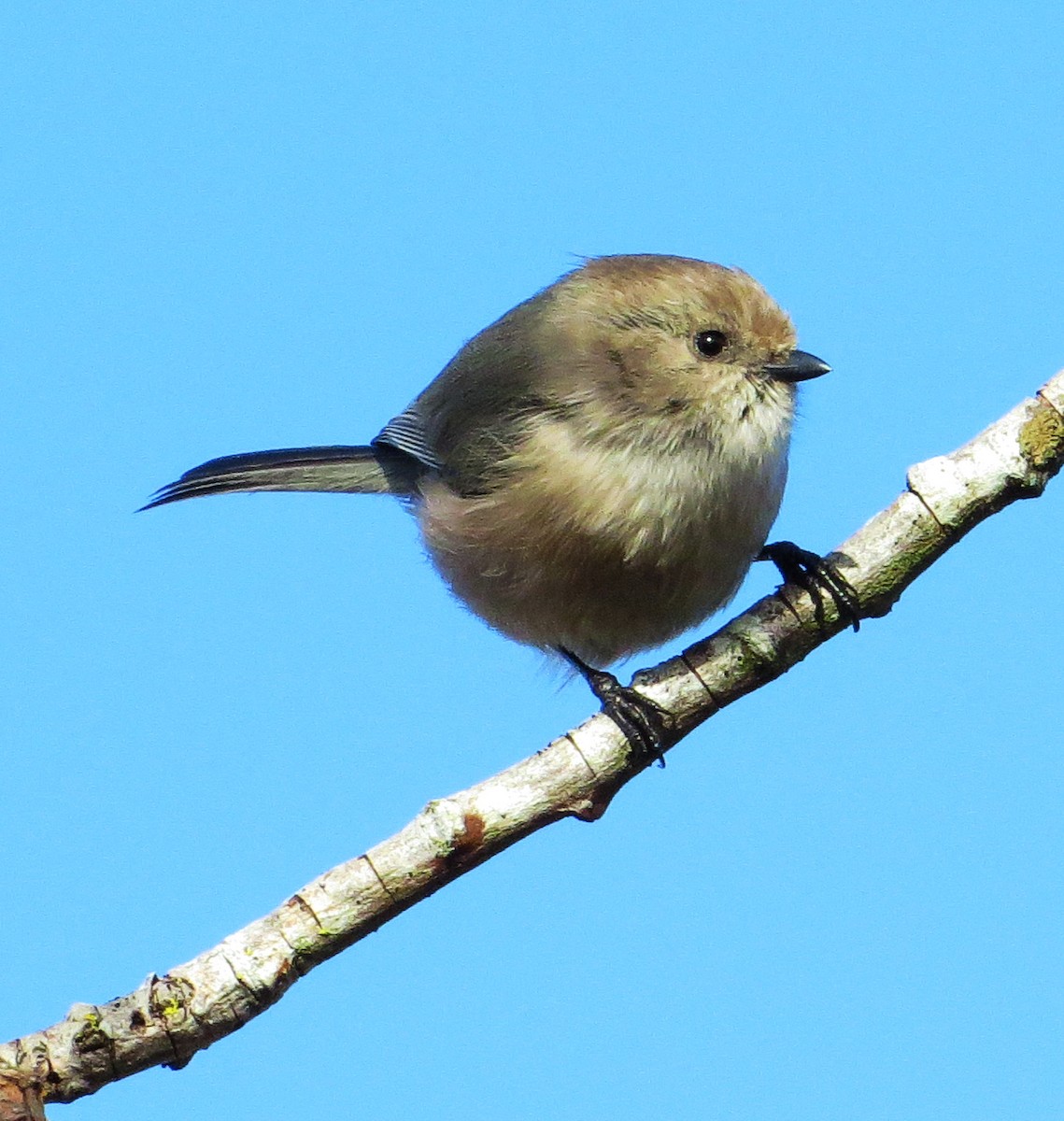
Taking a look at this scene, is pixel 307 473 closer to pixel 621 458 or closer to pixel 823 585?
pixel 621 458

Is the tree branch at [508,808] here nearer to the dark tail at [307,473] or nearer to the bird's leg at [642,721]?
the bird's leg at [642,721]

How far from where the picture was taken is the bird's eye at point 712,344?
12.5 ft

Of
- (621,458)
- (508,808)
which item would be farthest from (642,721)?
(621,458)

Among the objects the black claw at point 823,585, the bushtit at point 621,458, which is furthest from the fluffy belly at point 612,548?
the black claw at point 823,585

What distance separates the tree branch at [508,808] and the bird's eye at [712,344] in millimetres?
832

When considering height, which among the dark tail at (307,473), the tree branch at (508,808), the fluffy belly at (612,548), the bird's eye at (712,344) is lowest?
the tree branch at (508,808)

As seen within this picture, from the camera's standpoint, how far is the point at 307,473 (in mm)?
4969

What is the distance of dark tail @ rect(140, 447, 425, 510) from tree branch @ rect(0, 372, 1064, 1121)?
196 cm

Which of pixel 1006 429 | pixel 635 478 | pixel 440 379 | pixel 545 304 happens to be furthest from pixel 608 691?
pixel 440 379

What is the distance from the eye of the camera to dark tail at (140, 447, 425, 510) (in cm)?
492

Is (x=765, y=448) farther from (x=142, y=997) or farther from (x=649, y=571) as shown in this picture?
(x=142, y=997)

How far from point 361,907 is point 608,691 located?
859mm

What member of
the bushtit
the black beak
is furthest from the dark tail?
the black beak

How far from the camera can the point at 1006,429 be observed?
305cm
